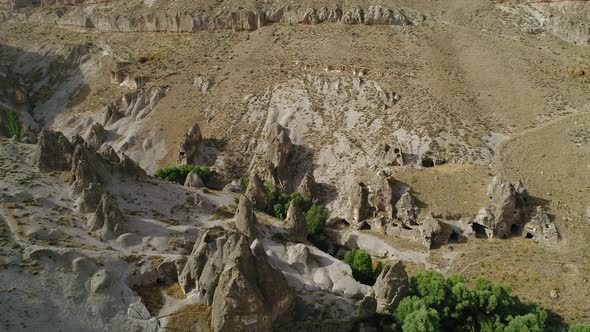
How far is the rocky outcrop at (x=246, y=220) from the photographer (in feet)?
140

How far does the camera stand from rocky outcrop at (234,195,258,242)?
42.8 m

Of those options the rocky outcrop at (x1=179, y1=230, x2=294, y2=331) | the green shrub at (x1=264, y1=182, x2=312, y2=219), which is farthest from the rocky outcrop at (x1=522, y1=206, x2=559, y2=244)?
the rocky outcrop at (x1=179, y1=230, x2=294, y2=331)

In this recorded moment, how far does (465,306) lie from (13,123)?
7152 centimetres

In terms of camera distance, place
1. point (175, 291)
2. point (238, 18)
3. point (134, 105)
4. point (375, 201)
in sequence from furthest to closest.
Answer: point (238, 18) → point (134, 105) → point (375, 201) → point (175, 291)

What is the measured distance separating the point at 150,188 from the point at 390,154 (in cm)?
3026

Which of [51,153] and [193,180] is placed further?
[193,180]

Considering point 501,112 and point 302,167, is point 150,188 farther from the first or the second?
point 501,112

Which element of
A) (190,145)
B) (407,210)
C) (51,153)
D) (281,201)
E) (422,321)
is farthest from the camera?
(190,145)

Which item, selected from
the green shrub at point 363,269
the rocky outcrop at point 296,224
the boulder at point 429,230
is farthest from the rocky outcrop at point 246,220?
the boulder at point 429,230

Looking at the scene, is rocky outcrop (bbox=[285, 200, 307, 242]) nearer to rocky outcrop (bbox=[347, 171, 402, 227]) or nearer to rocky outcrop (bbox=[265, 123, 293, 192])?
rocky outcrop (bbox=[347, 171, 402, 227])

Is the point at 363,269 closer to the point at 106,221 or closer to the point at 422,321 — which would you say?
the point at 422,321

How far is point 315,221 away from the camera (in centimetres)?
5391

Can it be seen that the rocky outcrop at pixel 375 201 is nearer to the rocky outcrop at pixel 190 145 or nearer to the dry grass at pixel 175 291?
the rocky outcrop at pixel 190 145

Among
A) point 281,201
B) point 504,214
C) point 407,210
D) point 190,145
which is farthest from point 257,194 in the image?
point 504,214
